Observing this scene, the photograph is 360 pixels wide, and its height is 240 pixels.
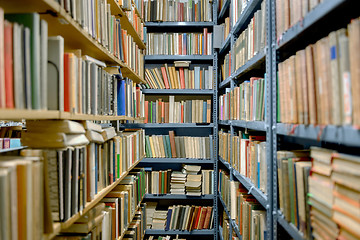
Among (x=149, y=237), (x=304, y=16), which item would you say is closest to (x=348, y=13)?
(x=304, y=16)

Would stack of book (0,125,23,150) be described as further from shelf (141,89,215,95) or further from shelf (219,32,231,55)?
shelf (219,32,231,55)

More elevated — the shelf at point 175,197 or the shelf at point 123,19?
the shelf at point 123,19

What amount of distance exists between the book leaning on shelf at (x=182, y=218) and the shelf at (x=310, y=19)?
2457mm

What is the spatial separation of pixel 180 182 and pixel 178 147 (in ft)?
1.35

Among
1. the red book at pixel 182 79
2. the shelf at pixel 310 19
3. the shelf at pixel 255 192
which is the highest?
the red book at pixel 182 79

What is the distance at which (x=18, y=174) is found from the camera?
2.75 ft

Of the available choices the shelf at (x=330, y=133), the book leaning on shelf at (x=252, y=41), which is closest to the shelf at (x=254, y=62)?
the book leaning on shelf at (x=252, y=41)

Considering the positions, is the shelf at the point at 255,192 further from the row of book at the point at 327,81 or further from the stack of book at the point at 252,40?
the stack of book at the point at 252,40

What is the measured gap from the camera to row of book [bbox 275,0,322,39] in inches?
41.6

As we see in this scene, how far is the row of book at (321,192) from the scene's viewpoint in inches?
31.5

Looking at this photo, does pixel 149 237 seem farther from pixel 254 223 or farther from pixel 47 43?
pixel 47 43

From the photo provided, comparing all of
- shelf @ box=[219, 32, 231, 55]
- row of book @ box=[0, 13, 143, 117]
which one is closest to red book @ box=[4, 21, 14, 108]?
row of book @ box=[0, 13, 143, 117]

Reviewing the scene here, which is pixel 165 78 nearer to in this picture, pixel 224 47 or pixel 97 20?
pixel 224 47

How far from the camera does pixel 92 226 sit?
144 cm
